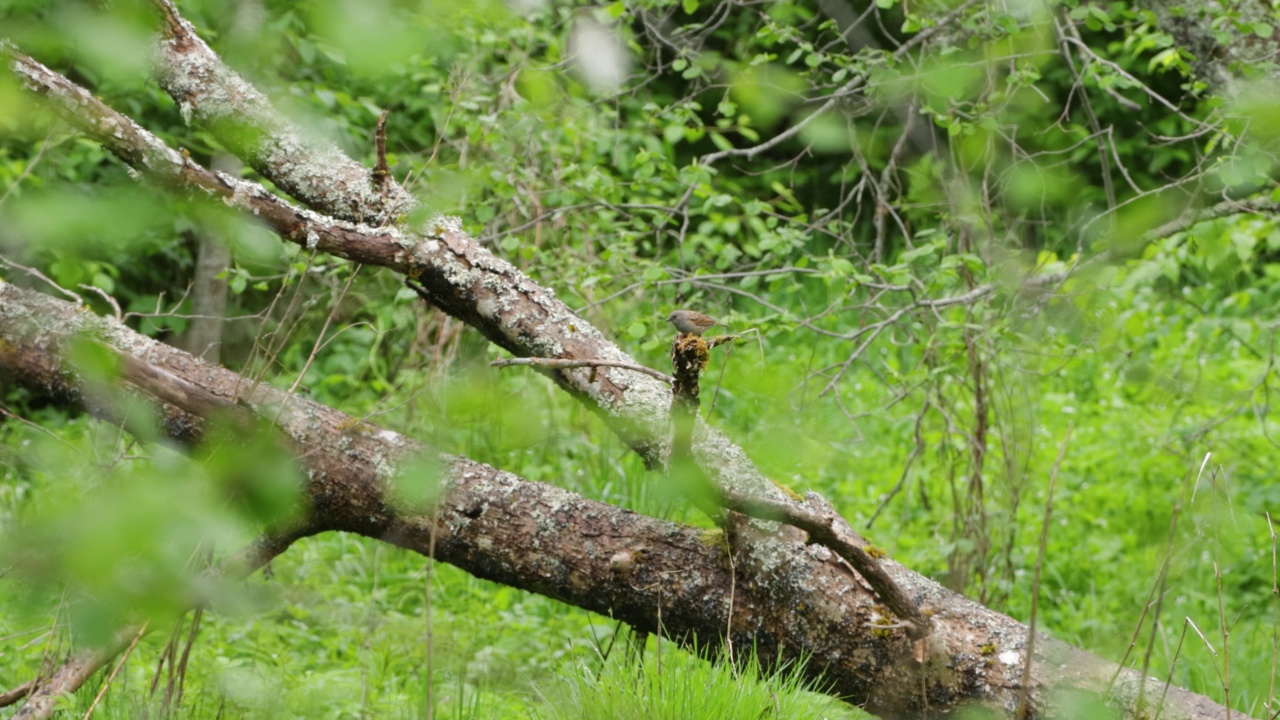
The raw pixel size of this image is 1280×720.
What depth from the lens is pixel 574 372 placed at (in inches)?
87.0

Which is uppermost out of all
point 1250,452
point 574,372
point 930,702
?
point 1250,452

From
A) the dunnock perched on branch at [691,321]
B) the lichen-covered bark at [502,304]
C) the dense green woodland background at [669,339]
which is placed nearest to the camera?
the dense green woodland background at [669,339]

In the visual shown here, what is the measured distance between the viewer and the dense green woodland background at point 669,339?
3.99 ft

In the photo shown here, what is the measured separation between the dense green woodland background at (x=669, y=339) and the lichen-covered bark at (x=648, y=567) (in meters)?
0.14

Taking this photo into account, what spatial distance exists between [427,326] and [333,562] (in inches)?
41.9

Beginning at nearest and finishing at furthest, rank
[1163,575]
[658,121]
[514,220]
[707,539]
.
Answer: [1163,575] → [707,539] → [658,121] → [514,220]

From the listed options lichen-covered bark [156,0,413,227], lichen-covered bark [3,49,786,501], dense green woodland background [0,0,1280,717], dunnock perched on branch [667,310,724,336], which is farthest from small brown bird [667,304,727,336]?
lichen-covered bark [156,0,413,227]

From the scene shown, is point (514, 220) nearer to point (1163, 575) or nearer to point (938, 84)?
point (938, 84)

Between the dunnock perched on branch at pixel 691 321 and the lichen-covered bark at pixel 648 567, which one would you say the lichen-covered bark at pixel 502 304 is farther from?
the dunnock perched on branch at pixel 691 321

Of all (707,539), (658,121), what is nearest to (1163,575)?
(707,539)

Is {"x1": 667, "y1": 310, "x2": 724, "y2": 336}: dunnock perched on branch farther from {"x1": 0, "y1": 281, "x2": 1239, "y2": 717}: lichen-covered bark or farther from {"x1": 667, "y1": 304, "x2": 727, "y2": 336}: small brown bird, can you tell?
{"x1": 0, "y1": 281, "x2": 1239, "y2": 717}: lichen-covered bark

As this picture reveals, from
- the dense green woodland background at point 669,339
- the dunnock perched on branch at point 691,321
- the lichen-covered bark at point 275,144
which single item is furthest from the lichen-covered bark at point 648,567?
the dunnock perched on branch at point 691,321

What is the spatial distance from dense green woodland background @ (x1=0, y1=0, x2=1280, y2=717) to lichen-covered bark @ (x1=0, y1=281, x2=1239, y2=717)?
0.14 metres

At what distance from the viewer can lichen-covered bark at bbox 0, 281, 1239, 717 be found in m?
2.04
